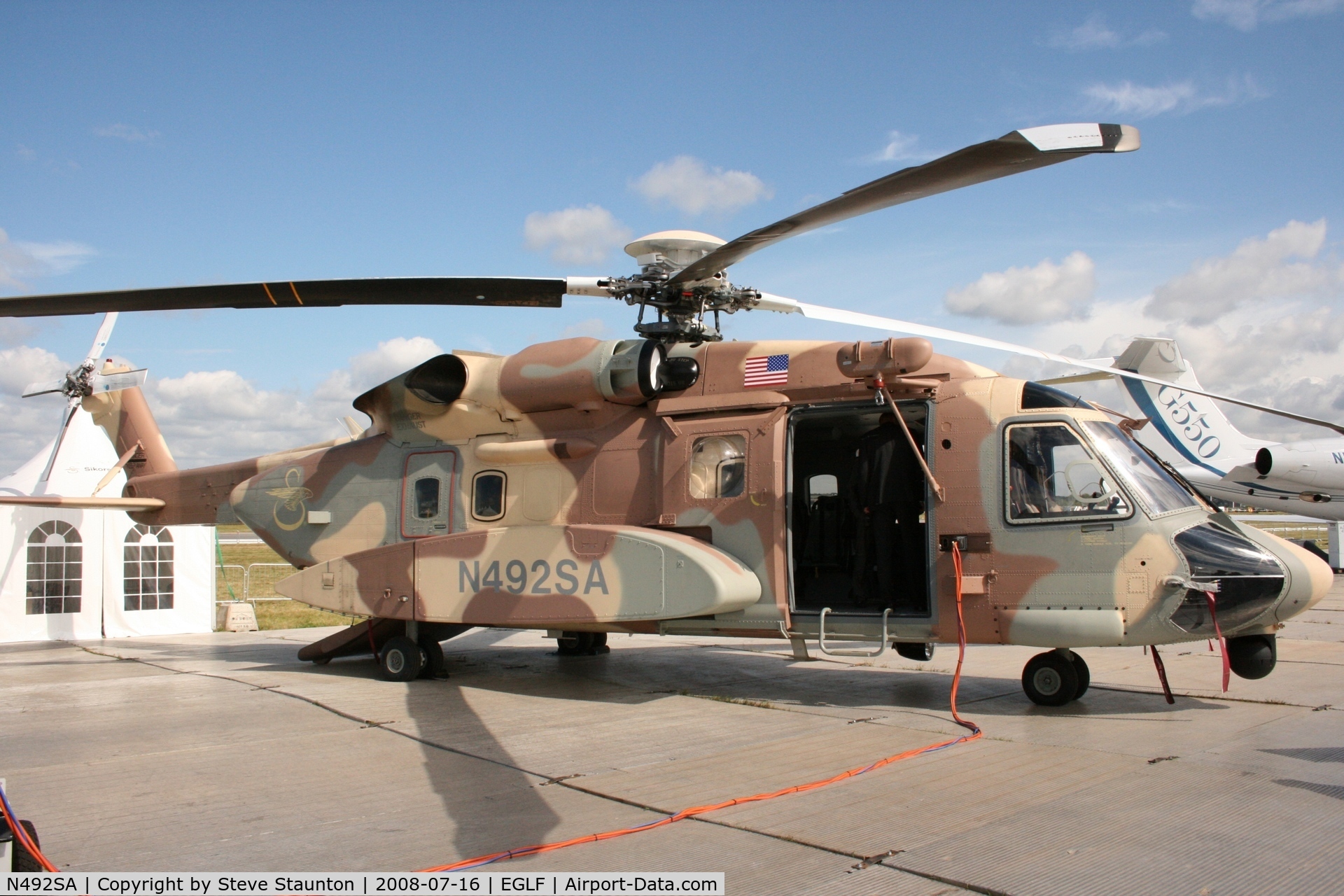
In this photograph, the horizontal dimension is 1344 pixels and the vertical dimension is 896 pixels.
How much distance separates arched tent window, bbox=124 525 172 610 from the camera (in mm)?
15406

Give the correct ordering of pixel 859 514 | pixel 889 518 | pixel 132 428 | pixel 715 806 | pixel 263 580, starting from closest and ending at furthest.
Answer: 1. pixel 715 806
2. pixel 889 518
3. pixel 859 514
4. pixel 132 428
5. pixel 263 580

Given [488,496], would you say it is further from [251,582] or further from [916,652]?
[251,582]

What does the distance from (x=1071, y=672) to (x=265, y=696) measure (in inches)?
280

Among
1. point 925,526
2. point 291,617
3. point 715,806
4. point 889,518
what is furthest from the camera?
point 291,617

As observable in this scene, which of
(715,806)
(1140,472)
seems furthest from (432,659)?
(1140,472)

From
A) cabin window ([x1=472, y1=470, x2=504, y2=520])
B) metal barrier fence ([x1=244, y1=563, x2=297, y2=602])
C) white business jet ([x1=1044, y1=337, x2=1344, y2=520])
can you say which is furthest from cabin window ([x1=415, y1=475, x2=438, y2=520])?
white business jet ([x1=1044, y1=337, x2=1344, y2=520])

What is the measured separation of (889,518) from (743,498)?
127 centimetres

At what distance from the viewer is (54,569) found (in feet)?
48.3

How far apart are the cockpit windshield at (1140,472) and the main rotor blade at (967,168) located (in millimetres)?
2800

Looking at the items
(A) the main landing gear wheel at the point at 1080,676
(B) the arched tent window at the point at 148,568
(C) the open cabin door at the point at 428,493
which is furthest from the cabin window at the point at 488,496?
(B) the arched tent window at the point at 148,568

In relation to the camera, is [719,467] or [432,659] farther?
[432,659]

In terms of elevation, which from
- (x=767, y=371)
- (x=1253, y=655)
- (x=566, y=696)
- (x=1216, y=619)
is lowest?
(x=566, y=696)

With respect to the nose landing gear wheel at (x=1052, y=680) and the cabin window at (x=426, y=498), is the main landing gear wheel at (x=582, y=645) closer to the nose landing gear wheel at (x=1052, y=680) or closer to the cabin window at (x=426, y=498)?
the cabin window at (x=426, y=498)

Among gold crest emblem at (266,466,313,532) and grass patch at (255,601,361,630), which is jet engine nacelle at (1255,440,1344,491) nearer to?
grass patch at (255,601,361,630)
